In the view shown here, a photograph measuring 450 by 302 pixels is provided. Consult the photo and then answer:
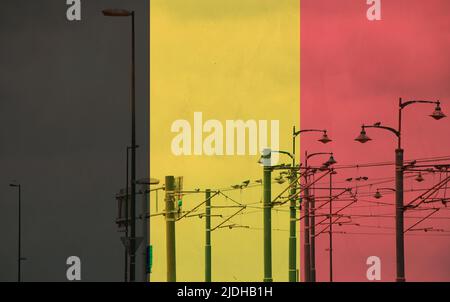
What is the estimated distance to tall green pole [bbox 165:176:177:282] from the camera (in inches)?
2638

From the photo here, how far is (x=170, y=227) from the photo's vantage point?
71062mm

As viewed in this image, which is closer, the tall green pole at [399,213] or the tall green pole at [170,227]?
the tall green pole at [399,213]

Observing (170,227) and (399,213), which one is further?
(170,227)

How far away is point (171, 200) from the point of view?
6706cm

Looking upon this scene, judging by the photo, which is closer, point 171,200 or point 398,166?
point 398,166

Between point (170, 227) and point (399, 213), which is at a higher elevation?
point (399, 213)

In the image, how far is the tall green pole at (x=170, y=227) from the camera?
2638 inches

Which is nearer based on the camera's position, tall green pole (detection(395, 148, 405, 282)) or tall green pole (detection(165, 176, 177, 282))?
tall green pole (detection(395, 148, 405, 282))
